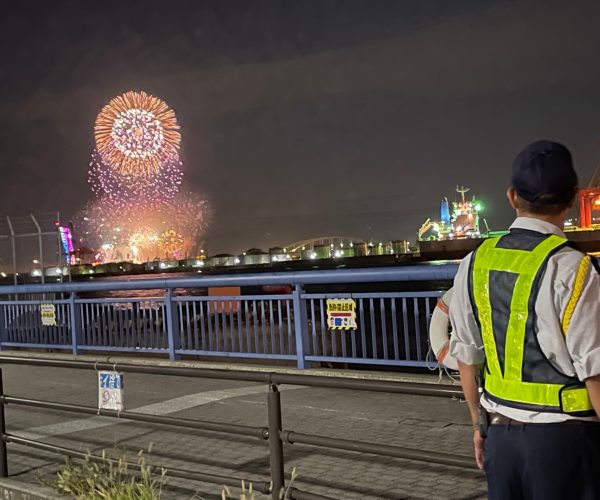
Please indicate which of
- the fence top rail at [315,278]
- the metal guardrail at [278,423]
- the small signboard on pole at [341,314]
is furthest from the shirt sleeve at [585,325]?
the small signboard on pole at [341,314]

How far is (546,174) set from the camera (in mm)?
2602

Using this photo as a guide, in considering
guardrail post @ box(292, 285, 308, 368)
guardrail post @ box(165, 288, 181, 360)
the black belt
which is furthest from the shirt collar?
guardrail post @ box(165, 288, 181, 360)

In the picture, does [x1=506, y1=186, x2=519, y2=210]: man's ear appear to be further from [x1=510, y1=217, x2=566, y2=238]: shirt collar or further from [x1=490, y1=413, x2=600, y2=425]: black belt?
[x1=490, y1=413, x2=600, y2=425]: black belt

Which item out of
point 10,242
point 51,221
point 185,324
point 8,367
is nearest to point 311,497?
point 185,324

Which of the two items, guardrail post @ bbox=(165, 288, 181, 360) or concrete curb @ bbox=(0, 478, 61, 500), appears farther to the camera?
guardrail post @ bbox=(165, 288, 181, 360)

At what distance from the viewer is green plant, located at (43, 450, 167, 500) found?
5074 millimetres

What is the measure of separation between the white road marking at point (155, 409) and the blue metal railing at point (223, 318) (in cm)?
82

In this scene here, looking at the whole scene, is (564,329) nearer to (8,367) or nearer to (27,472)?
(27,472)

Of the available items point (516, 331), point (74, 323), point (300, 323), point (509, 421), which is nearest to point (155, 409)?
point (300, 323)

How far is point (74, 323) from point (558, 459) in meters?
11.9

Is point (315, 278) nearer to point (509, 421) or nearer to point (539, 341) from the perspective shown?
point (509, 421)

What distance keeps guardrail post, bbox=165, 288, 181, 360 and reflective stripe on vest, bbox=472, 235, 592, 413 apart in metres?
9.32

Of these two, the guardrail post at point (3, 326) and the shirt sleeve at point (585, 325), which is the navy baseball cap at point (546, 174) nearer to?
the shirt sleeve at point (585, 325)

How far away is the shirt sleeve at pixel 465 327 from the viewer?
2840 mm
